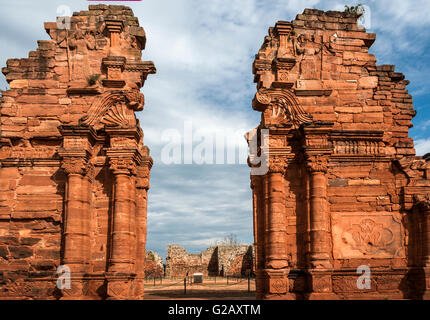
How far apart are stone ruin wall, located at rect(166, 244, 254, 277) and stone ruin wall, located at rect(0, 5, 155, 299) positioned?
2041cm

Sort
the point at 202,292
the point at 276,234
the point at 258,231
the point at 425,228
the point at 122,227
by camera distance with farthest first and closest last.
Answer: the point at 202,292 → the point at 258,231 → the point at 425,228 → the point at 276,234 → the point at 122,227

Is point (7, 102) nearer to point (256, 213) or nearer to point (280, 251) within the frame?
point (256, 213)

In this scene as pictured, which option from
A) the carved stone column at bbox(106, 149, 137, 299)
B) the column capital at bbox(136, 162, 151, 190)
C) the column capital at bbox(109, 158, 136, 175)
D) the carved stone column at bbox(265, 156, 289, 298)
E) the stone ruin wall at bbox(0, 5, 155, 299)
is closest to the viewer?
the carved stone column at bbox(106, 149, 137, 299)

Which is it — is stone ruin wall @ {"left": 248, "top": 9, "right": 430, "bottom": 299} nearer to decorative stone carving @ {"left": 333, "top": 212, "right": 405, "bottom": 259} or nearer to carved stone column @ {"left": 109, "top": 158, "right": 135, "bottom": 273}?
decorative stone carving @ {"left": 333, "top": 212, "right": 405, "bottom": 259}

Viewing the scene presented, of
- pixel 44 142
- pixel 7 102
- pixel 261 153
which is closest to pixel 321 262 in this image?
pixel 261 153

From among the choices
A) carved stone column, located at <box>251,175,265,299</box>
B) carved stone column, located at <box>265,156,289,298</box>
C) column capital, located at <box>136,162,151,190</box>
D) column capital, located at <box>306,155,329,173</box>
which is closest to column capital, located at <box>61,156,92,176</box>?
column capital, located at <box>136,162,151,190</box>

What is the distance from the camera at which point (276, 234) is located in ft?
33.6

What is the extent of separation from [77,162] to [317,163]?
5.50m

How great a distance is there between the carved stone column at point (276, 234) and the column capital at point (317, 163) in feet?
1.88

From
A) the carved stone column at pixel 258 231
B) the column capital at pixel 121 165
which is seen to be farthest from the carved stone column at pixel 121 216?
the carved stone column at pixel 258 231

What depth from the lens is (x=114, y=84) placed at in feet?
36.2

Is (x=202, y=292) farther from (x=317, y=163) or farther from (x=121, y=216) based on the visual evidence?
(x=317, y=163)

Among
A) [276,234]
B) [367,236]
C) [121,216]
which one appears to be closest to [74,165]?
[121,216]

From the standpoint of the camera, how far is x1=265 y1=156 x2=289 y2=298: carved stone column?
9875mm
